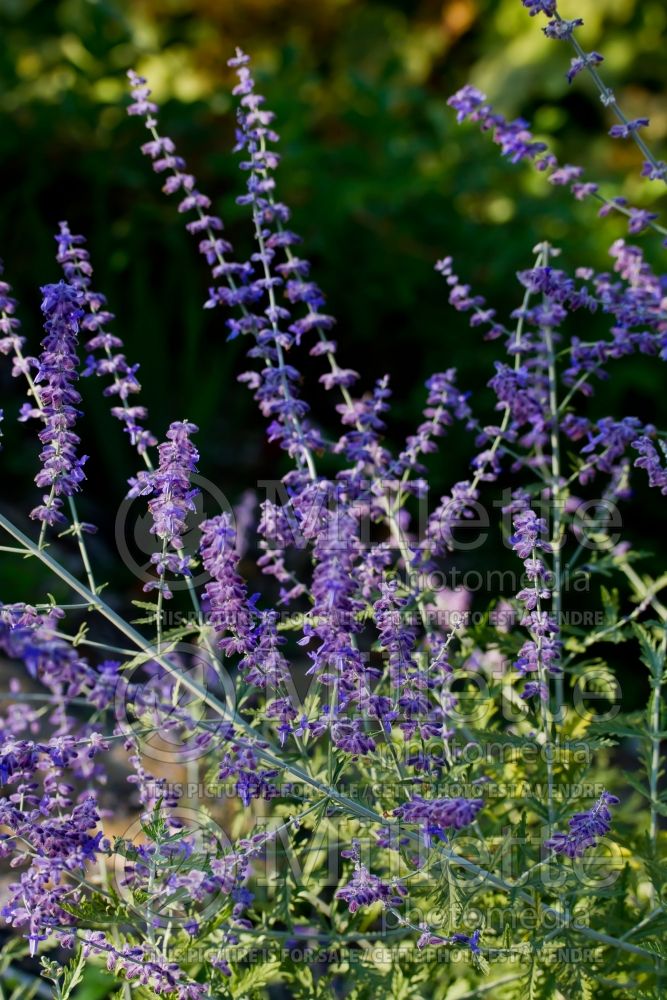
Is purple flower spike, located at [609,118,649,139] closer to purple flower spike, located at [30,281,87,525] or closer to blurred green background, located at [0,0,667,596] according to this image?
purple flower spike, located at [30,281,87,525]

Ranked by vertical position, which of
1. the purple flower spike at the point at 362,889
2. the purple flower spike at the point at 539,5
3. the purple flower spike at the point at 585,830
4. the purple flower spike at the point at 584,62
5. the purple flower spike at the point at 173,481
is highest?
the purple flower spike at the point at 539,5

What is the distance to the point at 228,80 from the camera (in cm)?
805

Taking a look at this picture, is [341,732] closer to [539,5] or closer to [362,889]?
[362,889]

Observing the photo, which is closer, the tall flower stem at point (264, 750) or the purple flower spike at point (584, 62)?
the tall flower stem at point (264, 750)

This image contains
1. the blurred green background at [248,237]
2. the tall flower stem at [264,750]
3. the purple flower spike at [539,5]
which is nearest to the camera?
the tall flower stem at [264,750]

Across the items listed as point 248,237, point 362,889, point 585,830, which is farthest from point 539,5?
point 248,237

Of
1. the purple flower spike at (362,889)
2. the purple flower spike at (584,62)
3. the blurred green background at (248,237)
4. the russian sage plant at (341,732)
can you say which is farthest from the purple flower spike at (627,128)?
the blurred green background at (248,237)

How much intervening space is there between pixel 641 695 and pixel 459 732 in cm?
190

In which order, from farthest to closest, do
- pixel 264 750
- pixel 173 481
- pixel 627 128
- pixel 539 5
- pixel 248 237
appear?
pixel 248 237 < pixel 627 128 < pixel 539 5 < pixel 264 750 < pixel 173 481

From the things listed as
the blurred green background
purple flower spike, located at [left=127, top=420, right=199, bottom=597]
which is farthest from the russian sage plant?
the blurred green background

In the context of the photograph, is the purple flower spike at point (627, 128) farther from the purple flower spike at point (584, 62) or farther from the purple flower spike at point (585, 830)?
the purple flower spike at point (585, 830)

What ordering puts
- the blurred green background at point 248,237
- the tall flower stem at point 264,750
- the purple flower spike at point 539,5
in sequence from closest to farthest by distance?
the tall flower stem at point 264,750, the purple flower spike at point 539,5, the blurred green background at point 248,237

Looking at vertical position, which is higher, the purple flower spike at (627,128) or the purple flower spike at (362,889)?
the purple flower spike at (627,128)

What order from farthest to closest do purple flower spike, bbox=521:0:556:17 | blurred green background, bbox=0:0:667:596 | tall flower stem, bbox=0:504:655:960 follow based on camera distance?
blurred green background, bbox=0:0:667:596, purple flower spike, bbox=521:0:556:17, tall flower stem, bbox=0:504:655:960
